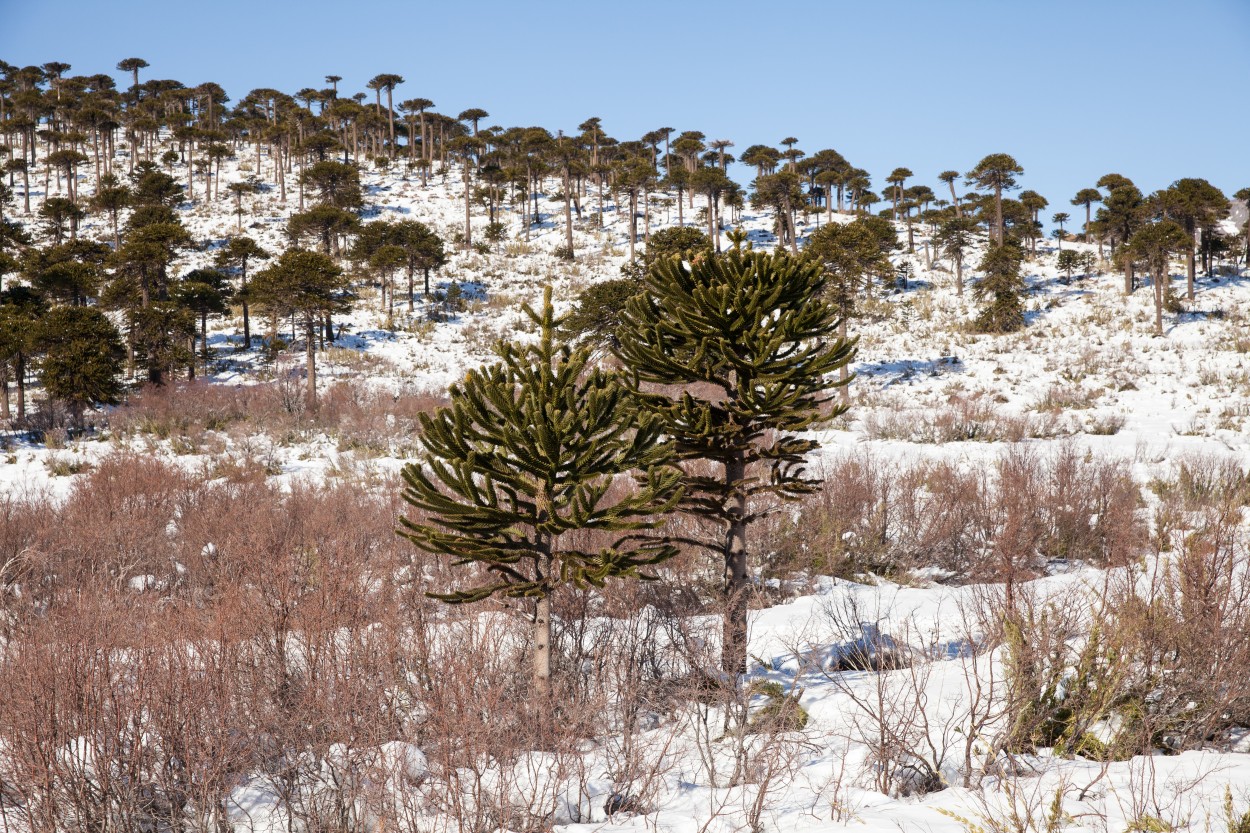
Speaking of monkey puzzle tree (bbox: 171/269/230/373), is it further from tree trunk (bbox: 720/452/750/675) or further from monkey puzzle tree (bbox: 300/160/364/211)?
tree trunk (bbox: 720/452/750/675)

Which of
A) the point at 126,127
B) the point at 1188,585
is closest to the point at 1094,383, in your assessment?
the point at 1188,585

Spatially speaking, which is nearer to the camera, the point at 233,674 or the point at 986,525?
the point at 233,674

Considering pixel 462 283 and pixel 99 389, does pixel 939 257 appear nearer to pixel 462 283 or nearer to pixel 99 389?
pixel 462 283

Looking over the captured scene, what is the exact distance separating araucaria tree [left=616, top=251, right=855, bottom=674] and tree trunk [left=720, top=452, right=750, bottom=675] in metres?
0.01

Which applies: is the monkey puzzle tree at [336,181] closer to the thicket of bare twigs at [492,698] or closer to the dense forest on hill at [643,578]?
the dense forest on hill at [643,578]

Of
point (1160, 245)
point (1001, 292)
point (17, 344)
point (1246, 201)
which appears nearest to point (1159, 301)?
point (1160, 245)

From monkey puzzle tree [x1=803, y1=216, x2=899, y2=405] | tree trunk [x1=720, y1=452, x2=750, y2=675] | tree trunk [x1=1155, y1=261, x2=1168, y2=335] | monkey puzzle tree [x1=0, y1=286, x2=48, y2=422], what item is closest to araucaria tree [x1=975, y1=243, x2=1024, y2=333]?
tree trunk [x1=1155, y1=261, x2=1168, y2=335]

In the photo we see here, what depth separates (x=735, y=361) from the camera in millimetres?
7363

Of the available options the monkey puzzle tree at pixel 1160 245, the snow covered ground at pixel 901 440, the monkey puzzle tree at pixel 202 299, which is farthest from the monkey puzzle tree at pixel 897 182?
the monkey puzzle tree at pixel 202 299

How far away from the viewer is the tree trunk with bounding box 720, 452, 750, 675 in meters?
8.16

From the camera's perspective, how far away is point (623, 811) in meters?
6.15

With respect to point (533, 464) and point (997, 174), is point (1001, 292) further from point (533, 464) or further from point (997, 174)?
point (533, 464)

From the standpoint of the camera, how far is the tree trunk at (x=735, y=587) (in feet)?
26.8

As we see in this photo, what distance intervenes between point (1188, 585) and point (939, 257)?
185ft
